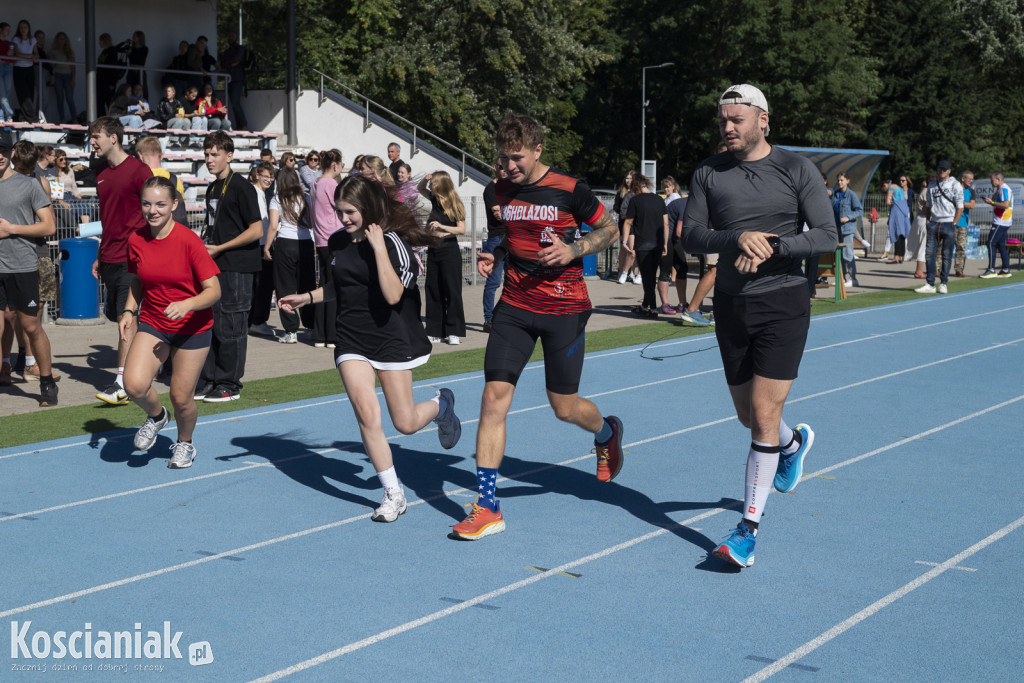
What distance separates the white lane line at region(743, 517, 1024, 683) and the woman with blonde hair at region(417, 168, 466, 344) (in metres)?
6.82

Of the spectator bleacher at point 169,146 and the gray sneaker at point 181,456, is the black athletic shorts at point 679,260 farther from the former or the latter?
the gray sneaker at point 181,456

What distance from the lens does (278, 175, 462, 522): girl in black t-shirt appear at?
6129mm

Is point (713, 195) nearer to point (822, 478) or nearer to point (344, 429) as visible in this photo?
point (822, 478)

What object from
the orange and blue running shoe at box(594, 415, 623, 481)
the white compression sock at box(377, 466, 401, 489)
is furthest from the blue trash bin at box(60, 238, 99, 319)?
the orange and blue running shoe at box(594, 415, 623, 481)

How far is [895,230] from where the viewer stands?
27594mm

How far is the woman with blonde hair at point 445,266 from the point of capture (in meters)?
12.3

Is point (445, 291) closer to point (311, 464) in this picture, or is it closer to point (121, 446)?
point (121, 446)

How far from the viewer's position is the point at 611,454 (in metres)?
6.79

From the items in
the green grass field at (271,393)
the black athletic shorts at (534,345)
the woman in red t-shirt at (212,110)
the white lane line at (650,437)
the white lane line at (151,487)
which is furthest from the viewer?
the woman in red t-shirt at (212,110)

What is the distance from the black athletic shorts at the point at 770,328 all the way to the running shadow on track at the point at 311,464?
93.4 inches

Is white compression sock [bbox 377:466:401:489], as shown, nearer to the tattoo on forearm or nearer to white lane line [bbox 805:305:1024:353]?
the tattoo on forearm

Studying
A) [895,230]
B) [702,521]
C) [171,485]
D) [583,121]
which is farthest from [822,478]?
[583,121]

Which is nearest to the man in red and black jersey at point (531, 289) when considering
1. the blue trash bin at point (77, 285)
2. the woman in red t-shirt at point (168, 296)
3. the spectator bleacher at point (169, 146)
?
the woman in red t-shirt at point (168, 296)

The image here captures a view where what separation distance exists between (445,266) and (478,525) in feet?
23.4
